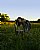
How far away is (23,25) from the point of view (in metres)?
14.0

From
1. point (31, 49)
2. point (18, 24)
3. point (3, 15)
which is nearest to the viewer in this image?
point (31, 49)

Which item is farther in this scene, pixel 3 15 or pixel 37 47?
pixel 3 15

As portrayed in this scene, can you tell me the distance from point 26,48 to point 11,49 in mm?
544

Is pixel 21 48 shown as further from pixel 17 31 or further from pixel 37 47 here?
pixel 17 31

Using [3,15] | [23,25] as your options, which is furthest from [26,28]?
[3,15]

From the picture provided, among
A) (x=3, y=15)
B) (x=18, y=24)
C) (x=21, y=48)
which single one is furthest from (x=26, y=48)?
(x=3, y=15)

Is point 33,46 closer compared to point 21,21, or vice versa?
point 33,46

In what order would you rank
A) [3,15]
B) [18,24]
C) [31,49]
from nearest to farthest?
1. [31,49]
2. [18,24]
3. [3,15]

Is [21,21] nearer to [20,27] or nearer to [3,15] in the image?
[20,27]

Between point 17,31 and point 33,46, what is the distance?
6.94 m

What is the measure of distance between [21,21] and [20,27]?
0.51m

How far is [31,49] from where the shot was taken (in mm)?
6523

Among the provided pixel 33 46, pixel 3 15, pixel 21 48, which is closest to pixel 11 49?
pixel 21 48

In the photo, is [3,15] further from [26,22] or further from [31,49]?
[31,49]
